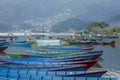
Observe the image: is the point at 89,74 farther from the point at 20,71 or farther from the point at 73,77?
the point at 20,71

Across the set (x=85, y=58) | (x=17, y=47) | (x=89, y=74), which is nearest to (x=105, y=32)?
(x=17, y=47)

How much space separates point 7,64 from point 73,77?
33.4 feet

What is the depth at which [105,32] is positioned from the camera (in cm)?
17225

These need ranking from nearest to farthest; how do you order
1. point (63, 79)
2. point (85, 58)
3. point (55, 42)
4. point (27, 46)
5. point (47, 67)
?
point (63, 79) → point (47, 67) → point (85, 58) → point (55, 42) → point (27, 46)

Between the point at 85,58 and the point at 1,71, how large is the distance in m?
14.6

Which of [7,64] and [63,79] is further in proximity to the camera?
[7,64]

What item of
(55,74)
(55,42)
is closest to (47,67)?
(55,74)

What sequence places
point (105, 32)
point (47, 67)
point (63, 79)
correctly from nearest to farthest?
point (63, 79) → point (47, 67) → point (105, 32)

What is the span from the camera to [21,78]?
21281 millimetres

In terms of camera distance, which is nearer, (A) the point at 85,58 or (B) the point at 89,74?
(B) the point at 89,74

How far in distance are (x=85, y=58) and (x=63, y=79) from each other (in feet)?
50.9

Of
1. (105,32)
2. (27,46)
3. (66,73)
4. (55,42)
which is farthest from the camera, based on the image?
(105,32)

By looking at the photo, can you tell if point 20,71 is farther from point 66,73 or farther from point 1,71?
point 66,73

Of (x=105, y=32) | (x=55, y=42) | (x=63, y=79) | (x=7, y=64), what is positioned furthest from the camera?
(x=105, y=32)
